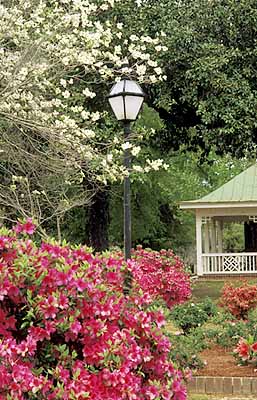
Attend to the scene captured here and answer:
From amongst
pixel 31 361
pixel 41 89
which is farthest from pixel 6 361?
pixel 41 89

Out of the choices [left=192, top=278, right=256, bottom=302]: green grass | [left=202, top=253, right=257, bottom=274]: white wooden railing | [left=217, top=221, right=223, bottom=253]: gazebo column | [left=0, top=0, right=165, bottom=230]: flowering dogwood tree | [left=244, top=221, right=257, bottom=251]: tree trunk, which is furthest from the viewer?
[left=217, top=221, right=223, bottom=253]: gazebo column

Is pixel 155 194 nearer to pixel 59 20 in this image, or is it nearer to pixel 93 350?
pixel 59 20

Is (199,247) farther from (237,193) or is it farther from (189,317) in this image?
(189,317)

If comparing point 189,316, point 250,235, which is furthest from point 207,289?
point 189,316

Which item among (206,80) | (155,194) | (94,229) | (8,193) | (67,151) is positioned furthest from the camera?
(155,194)

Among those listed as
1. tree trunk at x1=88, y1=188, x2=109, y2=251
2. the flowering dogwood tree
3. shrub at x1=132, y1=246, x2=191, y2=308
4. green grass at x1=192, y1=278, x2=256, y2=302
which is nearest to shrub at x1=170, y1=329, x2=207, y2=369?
shrub at x1=132, y1=246, x2=191, y2=308

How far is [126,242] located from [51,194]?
23.1ft

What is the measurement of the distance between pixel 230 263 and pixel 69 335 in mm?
19270

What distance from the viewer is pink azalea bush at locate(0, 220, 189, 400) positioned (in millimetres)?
3309

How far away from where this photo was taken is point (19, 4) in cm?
1012

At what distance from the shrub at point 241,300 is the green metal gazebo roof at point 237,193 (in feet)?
46.1

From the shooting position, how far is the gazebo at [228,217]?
73.5 feet

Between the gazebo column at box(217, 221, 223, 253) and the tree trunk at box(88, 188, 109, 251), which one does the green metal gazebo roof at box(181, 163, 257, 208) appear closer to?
the gazebo column at box(217, 221, 223, 253)

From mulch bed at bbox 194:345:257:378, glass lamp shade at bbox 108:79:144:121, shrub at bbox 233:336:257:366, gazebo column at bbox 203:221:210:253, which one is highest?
glass lamp shade at bbox 108:79:144:121
